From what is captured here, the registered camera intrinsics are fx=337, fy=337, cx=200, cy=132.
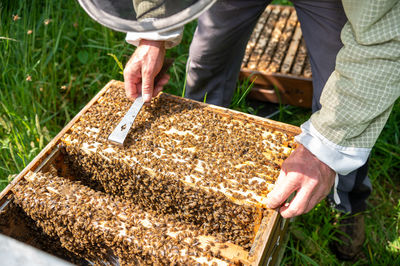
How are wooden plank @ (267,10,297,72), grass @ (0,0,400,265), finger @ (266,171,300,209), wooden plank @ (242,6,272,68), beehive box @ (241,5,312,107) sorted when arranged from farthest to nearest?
wooden plank @ (242,6,272,68) < wooden plank @ (267,10,297,72) < beehive box @ (241,5,312,107) < grass @ (0,0,400,265) < finger @ (266,171,300,209)

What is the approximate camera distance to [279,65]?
142 inches

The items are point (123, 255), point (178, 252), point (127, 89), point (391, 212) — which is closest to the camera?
point (178, 252)

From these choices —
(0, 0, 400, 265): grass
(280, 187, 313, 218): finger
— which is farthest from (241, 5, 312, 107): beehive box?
(280, 187, 313, 218): finger

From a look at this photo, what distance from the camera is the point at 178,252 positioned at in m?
1.49

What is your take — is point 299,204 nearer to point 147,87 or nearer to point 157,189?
point 157,189

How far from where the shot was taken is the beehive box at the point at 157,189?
61.2 inches

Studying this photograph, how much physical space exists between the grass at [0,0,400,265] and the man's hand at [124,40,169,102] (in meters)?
0.75

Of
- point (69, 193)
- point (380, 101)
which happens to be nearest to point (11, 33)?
point (69, 193)

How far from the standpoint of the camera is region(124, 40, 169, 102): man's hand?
202 cm

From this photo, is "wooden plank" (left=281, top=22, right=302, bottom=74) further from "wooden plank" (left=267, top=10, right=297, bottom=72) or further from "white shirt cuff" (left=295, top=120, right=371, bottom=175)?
"white shirt cuff" (left=295, top=120, right=371, bottom=175)

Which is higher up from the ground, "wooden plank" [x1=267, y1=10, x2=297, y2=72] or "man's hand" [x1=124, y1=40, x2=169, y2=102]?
"man's hand" [x1=124, y1=40, x2=169, y2=102]

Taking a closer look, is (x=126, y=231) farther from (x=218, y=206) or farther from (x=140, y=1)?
(x=140, y=1)

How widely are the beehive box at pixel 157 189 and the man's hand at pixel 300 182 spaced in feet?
0.24

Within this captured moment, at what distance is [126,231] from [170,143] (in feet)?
1.75
